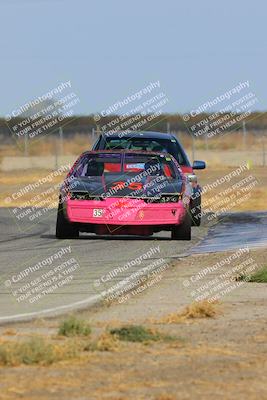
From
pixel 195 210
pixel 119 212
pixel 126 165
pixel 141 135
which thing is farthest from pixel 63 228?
pixel 141 135

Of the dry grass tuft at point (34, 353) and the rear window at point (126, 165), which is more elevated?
the dry grass tuft at point (34, 353)

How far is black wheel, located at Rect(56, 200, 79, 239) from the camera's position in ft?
67.8

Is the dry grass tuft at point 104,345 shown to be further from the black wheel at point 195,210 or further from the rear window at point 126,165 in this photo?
the black wheel at point 195,210

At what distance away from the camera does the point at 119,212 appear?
20.4m

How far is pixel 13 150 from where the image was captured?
2709 inches

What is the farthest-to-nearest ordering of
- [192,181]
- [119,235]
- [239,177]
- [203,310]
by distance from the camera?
[239,177] < [192,181] < [119,235] < [203,310]

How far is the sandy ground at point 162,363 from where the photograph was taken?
806 cm

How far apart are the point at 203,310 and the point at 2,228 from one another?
13.2m

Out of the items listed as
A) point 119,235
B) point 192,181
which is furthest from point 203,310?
point 192,181

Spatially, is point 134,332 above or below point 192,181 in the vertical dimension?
above

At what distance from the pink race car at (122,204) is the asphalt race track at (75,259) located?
25 centimetres

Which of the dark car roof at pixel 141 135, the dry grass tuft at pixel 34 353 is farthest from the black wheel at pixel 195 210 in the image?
the dry grass tuft at pixel 34 353

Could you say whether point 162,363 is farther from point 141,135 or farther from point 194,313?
point 141,135

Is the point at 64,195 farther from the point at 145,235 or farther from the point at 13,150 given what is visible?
the point at 13,150
